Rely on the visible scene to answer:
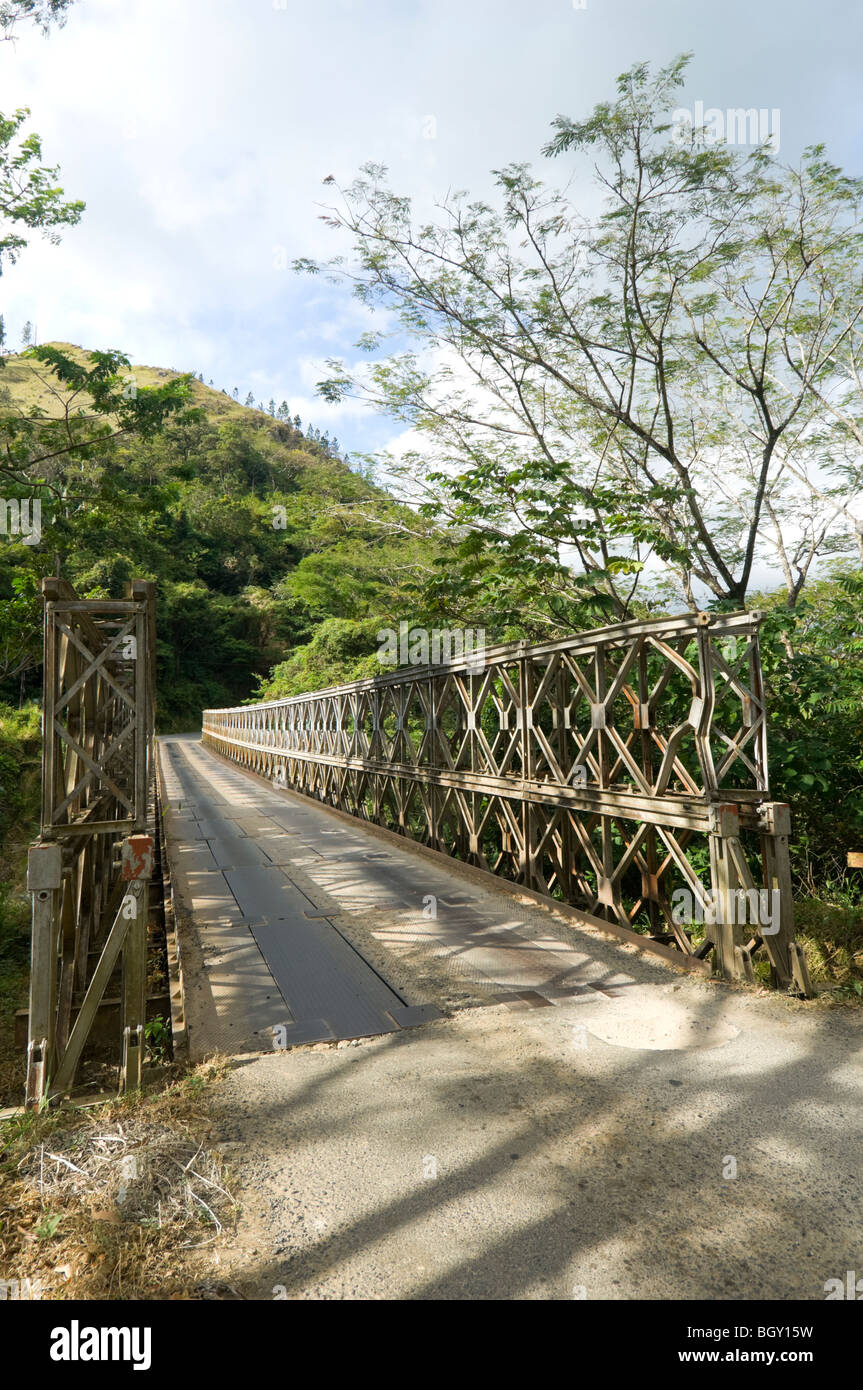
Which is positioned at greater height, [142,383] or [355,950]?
[142,383]

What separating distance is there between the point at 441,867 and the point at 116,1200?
626cm

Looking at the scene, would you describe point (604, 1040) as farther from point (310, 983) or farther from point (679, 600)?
point (679, 600)

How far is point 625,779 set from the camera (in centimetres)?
815

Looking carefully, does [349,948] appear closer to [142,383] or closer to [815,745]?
[815,745]

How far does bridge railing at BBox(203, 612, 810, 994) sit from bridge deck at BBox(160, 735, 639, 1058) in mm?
672

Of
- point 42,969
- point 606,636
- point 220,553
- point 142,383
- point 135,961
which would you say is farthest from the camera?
point 142,383

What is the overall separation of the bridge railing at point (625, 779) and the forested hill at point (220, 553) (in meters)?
2.89

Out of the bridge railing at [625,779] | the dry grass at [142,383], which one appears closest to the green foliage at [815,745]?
the bridge railing at [625,779]

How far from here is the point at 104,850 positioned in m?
7.39

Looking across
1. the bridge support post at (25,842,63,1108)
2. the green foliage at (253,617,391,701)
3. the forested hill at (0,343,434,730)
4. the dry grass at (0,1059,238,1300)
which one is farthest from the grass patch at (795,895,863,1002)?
the green foliage at (253,617,391,701)

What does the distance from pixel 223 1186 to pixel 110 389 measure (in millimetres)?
10712

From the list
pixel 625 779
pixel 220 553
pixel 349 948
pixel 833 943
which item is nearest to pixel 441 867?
pixel 625 779
